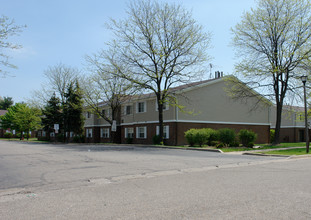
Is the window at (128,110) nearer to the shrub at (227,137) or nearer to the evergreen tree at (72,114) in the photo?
the evergreen tree at (72,114)

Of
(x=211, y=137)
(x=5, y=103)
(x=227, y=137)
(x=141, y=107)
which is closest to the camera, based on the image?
(x=227, y=137)

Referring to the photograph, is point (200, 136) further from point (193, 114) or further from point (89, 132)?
point (89, 132)

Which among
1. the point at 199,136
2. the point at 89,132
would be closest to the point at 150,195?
the point at 199,136

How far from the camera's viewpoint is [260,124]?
35094mm

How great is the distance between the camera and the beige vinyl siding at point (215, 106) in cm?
3003

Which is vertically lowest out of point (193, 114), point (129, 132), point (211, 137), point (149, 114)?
point (211, 137)

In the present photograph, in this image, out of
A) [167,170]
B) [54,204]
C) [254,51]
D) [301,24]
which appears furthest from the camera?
[254,51]

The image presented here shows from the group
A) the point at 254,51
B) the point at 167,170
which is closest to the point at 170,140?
the point at 254,51

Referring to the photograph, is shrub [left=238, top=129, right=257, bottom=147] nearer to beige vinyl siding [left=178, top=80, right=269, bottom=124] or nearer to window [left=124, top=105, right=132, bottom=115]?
beige vinyl siding [left=178, top=80, right=269, bottom=124]

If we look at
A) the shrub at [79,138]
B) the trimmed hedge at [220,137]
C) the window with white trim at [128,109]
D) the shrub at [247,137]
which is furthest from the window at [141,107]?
the shrub at [79,138]

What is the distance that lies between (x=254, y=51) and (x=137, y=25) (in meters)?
10.9

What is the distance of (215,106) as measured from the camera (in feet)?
104

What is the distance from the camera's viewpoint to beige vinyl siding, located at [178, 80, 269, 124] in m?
30.0

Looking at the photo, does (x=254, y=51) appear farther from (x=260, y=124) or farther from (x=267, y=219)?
(x=267, y=219)
